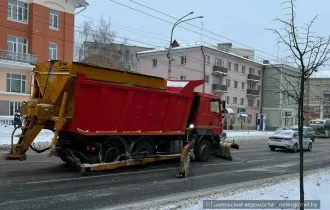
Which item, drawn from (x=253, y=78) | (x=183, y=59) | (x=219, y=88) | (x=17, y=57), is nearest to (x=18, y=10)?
(x=17, y=57)

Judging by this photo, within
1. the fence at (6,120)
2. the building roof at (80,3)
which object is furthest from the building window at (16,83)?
the building roof at (80,3)

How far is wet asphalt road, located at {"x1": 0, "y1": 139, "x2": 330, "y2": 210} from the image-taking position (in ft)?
25.5

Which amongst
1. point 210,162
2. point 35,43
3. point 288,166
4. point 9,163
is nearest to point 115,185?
point 9,163

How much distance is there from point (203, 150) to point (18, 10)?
95.9 ft

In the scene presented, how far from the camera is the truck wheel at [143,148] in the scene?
40.5 ft

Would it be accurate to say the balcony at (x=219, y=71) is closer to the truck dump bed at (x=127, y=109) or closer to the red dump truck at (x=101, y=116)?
the truck dump bed at (x=127, y=109)

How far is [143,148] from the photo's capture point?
12.6 meters

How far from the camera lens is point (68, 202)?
25.1 ft

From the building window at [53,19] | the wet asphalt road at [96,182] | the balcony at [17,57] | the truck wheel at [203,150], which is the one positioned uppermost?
the building window at [53,19]

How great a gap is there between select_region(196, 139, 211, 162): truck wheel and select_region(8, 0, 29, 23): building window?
28.5 m

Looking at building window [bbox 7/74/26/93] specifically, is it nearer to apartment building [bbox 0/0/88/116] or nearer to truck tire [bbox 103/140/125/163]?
apartment building [bbox 0/0/88/116]

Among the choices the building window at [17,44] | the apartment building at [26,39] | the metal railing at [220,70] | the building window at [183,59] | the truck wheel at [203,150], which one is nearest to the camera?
the truck wheel at [203,150]

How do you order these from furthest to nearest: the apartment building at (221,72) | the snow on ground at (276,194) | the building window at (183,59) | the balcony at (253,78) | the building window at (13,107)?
the balcony at (253,78), the building window at (183,59), the apartment building at (221,72), the building window at (13,107), the snow on ground at (276,194)

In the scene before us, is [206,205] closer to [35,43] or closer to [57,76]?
[57,76]
